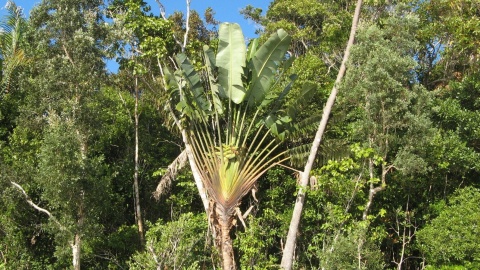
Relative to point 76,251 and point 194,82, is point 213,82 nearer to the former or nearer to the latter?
point 194,82

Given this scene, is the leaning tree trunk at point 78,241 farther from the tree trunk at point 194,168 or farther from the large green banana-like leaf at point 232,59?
the large green banana-like leaf at point 232,59

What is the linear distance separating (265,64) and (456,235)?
15.7 feet

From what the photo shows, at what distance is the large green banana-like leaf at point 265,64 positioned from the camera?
9.77 m

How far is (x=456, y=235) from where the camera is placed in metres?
9.38

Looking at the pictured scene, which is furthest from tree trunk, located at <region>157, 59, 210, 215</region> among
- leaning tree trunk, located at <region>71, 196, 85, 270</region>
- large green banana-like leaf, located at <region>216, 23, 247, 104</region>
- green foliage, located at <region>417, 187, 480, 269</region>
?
green foliage, located at <region>417, 187, 480, 269</region>

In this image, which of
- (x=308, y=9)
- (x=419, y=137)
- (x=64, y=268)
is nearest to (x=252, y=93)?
(x=419, y=137)

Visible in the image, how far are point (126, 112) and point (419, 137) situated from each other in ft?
24.1

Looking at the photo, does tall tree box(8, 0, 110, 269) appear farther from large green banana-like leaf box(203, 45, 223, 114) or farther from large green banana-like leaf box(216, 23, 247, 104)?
large green banana-like leaf box(216, 23, 247, 104)

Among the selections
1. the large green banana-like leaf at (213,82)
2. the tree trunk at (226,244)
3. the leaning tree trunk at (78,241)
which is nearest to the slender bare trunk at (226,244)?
the tree trunk at (226,244)

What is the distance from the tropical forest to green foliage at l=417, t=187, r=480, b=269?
0.03 m

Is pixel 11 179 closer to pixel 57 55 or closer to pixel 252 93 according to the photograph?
pixel 57 55

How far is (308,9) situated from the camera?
56.0ft

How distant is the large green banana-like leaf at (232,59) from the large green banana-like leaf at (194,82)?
545 millimetres

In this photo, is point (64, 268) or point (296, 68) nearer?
point (64, 268)
